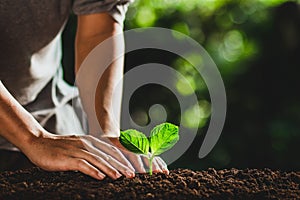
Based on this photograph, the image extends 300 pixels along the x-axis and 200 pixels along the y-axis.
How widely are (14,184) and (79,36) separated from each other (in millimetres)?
847

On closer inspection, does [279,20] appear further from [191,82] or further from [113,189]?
[113,189]

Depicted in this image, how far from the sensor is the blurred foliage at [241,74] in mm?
3402

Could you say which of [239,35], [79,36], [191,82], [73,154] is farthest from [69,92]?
[239,35]

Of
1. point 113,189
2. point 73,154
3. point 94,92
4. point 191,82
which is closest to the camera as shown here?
point 113,189

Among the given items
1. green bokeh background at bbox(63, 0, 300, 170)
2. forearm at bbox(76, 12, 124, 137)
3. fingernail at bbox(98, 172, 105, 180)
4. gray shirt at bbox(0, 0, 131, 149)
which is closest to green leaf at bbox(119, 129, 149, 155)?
fingernail at bbox(98, 172, 105, 180)

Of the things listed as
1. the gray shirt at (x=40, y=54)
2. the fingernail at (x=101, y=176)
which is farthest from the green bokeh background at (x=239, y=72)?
the fingernail at (x=101, y=176)

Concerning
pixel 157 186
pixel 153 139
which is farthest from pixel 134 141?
pixel 157 186

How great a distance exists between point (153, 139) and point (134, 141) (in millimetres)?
47

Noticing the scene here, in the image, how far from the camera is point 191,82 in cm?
341

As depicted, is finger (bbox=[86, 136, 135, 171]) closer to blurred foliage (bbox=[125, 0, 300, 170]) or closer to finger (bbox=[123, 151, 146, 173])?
finger (bbox=[123, 151, 146, 173])

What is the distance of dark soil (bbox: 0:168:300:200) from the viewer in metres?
1.46

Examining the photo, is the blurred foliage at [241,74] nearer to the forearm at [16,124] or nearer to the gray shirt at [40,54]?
the gray shirt at [40,54]

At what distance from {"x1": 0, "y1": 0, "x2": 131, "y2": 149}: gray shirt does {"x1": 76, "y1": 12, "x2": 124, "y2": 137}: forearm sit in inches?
3.0

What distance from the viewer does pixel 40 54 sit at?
2219 mm
